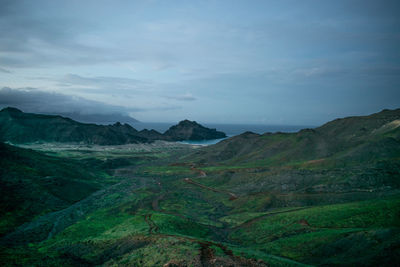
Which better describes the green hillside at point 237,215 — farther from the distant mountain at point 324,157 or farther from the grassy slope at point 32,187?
the grassy slope at point 32,187

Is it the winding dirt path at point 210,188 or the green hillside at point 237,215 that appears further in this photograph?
the winding dirt path at point 210,188

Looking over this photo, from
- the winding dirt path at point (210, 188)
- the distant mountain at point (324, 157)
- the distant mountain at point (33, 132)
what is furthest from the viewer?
the distant mountain at point (33, 132)

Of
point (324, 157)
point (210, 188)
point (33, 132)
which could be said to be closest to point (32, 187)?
point (210, 188)

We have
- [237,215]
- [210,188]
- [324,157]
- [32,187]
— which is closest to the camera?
[237,215]

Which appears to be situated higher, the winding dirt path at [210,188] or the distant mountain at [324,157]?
the distant mountain at [324,157]

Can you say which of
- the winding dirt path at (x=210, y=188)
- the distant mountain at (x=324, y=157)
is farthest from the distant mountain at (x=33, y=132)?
the winding dirt path at (x=210, y=188)

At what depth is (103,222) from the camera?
48031 millimetres

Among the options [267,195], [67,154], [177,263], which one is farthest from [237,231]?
[67,154]

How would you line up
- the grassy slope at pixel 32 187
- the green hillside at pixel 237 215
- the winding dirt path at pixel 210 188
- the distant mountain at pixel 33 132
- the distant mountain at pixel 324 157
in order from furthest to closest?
the distant mountain at pixel 33 132
the winding dirt path at pixel 210 188
the distant mountain at pixel 324 157
the grassy slope at pixel 32 187
the green hillside at pixel 237 215

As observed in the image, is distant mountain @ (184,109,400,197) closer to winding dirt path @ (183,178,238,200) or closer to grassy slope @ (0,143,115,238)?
winding dirt path @ (183,178,238,200)

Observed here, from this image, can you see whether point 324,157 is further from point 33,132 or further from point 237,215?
point 33,132

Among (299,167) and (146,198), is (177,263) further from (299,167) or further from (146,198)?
(299,167)

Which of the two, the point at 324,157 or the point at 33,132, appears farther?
the point at 33,132

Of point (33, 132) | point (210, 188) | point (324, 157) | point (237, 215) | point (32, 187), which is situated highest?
point (33, 132)
